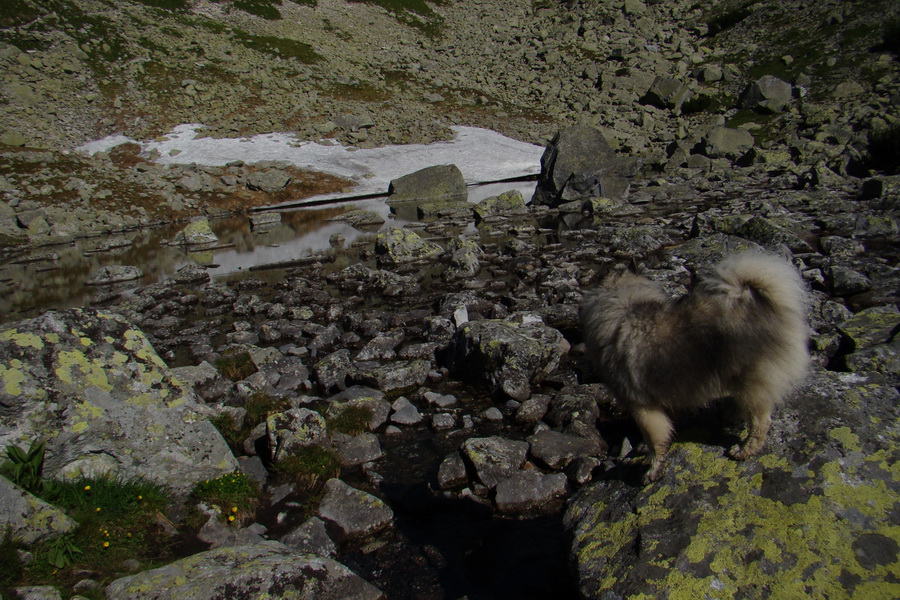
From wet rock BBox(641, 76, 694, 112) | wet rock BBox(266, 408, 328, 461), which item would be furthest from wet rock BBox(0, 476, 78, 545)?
wet rock BBox(641, 76, 694, 112)

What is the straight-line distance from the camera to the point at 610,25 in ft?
273

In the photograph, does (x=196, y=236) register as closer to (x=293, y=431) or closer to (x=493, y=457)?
(x=293, y=431)

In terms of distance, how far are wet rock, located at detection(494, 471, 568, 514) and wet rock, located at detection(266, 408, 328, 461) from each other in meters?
2.72

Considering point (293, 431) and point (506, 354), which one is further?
point (506, 354)

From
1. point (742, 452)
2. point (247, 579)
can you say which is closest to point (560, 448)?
point (742, 452)

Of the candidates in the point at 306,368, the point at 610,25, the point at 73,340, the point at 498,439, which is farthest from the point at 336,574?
the point at 610,25

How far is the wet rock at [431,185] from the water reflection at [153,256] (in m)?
2.92

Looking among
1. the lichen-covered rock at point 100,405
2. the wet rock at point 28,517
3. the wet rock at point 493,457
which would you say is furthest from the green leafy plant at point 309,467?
the wet rock at point 28,517

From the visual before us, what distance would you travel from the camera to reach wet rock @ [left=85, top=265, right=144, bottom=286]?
20656 mm

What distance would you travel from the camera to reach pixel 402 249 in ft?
66.6

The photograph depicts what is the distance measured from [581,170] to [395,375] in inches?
979

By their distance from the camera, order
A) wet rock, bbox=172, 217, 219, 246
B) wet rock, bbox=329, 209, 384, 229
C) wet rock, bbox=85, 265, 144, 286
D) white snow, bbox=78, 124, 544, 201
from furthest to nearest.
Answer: white snow, bbox=78, 124, 544, 201, wet rock, bbox=329, 209, 384, 229, wet rock, bbox=172, 217, 219, 246, wet rock, bbox=85, 265, 144, 286

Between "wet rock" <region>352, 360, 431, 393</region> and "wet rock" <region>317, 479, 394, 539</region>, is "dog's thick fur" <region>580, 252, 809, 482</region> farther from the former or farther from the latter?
"wet rock" <region>352, 360, 431, 393</region>

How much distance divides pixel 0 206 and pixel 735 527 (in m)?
40.9
